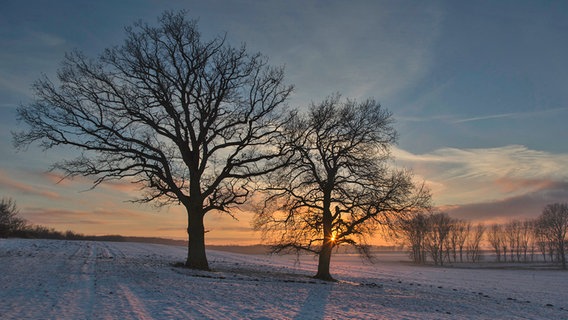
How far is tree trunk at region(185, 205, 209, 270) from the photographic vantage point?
2578 cm

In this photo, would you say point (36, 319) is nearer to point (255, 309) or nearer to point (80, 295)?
point (80, 295)

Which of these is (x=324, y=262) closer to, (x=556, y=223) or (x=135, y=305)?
(x=135, y=305)

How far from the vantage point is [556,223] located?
102m

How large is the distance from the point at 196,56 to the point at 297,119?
7410 millimetres

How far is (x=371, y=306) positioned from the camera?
15852 mm

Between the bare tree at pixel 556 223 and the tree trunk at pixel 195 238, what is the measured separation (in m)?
99.8

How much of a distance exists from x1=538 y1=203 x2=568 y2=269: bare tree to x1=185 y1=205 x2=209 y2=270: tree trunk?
99.8m

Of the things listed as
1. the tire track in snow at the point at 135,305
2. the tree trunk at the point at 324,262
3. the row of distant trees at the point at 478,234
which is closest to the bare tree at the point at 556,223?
the row of distant trees at the point at 478,234

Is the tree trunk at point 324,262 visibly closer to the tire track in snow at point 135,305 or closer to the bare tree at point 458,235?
the tire track in snow at point 135,305

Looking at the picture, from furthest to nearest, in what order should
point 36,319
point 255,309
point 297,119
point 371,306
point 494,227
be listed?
point 494,227
point 297,119
point 371,306
point 255,309
point 36,319

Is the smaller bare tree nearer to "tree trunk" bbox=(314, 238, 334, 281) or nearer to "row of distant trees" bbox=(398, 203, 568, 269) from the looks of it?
"row of distant trees" bbox=(398, 203, 568, 269)

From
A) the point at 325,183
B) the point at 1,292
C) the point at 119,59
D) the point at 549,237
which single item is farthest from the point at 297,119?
the point at 549,237

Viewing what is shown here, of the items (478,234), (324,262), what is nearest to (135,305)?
(324,262)

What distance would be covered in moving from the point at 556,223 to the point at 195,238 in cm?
10535
